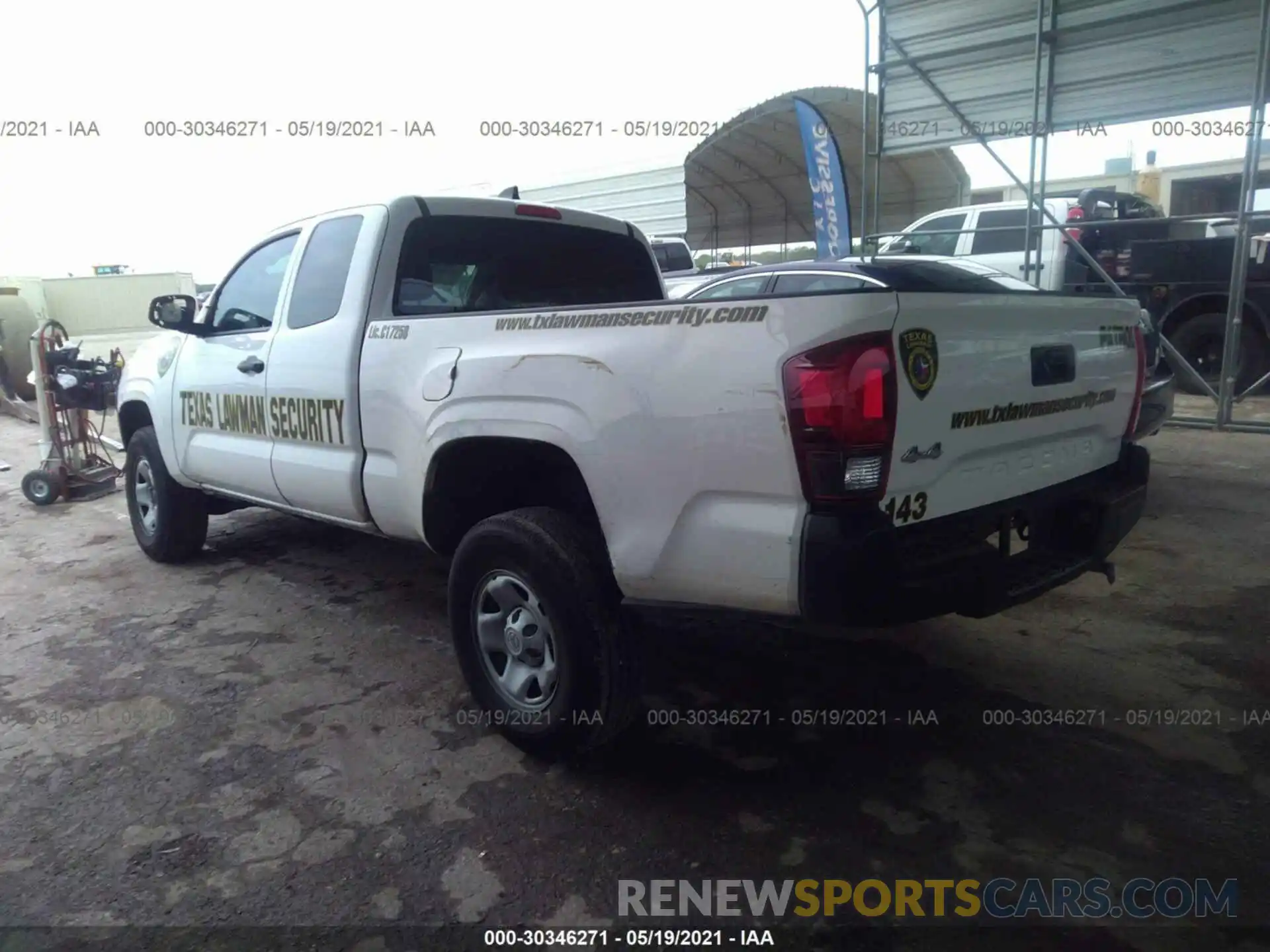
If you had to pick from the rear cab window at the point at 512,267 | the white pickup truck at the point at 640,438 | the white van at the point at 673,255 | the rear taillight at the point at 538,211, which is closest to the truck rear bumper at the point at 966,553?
the white pickup truck at the point at 640,438

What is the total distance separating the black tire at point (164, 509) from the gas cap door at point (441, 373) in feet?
8.97

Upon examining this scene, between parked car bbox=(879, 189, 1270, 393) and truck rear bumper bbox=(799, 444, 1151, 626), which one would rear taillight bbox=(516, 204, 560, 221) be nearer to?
truck rear bumper bbox=(799, 444, 1151, 626)

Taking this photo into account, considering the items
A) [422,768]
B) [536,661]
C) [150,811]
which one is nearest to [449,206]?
[536,661]

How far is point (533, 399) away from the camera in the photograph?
2.73m

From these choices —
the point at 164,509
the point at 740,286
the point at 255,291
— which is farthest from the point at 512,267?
the point at 740,286

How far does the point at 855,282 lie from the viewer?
697 centimetres

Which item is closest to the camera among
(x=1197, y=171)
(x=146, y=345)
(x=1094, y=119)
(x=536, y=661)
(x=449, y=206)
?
(x=536, y=661)

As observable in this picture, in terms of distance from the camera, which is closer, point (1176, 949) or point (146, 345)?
point (1176, 949)

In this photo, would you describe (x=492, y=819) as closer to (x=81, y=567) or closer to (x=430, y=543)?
(x=430, y=543)

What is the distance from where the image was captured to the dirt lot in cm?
239

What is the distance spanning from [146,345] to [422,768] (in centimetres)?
362

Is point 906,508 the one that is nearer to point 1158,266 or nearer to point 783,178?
point 1158,266

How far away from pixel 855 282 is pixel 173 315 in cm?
478

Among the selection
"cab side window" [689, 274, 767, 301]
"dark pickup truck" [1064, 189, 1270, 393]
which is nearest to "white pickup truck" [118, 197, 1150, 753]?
"cab side window" [689, 274, 767, 301]
